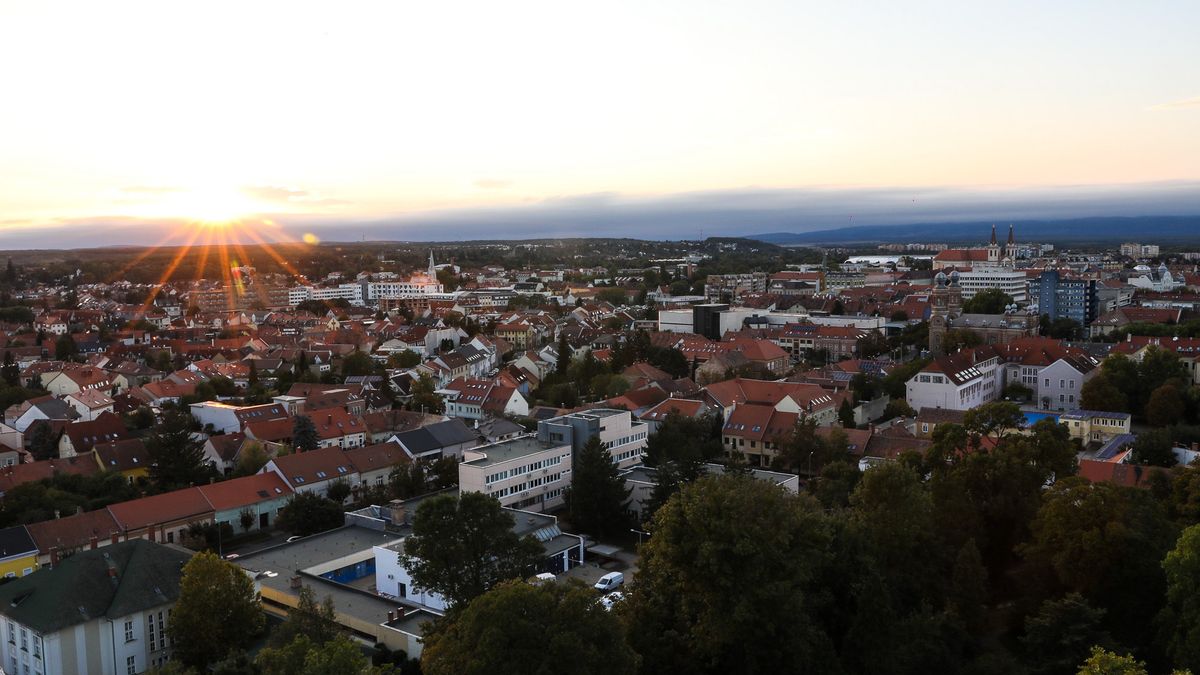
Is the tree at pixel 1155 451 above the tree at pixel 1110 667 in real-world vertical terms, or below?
below

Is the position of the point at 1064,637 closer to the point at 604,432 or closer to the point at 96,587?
the point at 604,432

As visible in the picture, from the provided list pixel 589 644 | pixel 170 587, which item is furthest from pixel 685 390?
pixel 589 644

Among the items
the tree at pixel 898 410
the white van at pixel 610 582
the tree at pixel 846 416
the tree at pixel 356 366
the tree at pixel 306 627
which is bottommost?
the white van at pixel 610 582

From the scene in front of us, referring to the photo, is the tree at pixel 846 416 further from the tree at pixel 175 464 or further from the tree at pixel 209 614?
the tree at pixel 209 614

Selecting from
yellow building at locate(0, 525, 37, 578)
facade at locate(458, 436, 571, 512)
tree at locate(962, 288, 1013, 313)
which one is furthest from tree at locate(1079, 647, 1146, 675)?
tree at locate(962, 288, 1013, 313)

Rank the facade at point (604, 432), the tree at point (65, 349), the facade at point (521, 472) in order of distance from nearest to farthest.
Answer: the facade at point (521, 472) → the facade at point (604, 432) → the tree at point (65, 349)

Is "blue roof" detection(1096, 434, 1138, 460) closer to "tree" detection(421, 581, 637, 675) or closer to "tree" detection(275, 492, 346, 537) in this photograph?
"tree" detection(421, 581, 637, 675)

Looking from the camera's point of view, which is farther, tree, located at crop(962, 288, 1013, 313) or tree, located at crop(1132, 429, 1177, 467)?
tree, located at crop(962, 288, 1013, 313)

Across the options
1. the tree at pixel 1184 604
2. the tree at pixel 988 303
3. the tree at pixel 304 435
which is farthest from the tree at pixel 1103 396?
the tree at pixel 304 435
